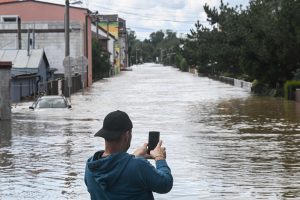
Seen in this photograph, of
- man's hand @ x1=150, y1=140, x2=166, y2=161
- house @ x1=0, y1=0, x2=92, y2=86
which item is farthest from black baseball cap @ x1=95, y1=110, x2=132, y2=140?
house @ x1=0, y1=0, x2=92, y2=86

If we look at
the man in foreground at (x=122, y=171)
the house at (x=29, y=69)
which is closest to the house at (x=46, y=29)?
the house at (x=29, y=69)

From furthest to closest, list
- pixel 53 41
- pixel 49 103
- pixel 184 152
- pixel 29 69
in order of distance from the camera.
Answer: pixel 53 41, pixel 29 69, pixel 49 103, pixel 184 152

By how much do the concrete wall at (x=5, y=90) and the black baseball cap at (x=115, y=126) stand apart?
2278 cm

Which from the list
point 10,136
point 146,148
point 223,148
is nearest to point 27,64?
point 10,136

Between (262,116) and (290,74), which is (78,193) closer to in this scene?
(262,116)

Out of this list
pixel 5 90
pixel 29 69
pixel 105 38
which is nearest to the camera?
pixel 5 90

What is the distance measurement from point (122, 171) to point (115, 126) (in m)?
0.30

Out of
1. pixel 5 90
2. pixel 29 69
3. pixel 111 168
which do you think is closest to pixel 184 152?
pixel 111 168

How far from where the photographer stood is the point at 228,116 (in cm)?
2961

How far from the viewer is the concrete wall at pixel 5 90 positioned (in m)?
27.2

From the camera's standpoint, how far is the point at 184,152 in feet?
54.9

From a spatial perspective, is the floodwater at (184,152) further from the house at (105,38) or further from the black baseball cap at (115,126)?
the house at (105,38)

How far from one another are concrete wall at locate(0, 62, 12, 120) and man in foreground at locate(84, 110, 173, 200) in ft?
74.7

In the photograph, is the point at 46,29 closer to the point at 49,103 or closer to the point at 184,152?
the point at 49,103
